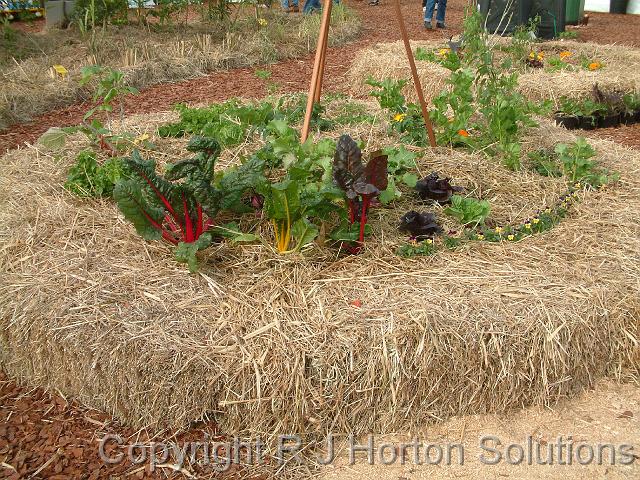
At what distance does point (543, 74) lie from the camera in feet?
24.2

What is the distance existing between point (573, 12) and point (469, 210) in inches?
432

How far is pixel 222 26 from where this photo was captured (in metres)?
10.1

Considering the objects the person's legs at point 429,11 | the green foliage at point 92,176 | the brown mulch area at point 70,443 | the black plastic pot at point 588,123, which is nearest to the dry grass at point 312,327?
the brown mulch area at point 70,443

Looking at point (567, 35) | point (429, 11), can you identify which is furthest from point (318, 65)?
point (429, 11)

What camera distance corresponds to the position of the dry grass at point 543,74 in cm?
682

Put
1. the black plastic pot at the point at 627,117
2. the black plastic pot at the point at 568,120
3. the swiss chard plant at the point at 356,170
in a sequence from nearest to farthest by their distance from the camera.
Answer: the swiss chard plant at the point at 356,170 → the black plastic pot at the point at 568,120 → the black plastic pot at the point at 627,117

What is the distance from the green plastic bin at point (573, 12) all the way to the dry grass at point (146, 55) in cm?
473

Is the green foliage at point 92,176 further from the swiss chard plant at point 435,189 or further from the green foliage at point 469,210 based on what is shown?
the green foliage at point 469,210

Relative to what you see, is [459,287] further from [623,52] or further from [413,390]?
[623,52]

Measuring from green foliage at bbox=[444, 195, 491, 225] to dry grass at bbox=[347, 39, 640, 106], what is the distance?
142 inches

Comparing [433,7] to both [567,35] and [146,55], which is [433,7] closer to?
[567,35]

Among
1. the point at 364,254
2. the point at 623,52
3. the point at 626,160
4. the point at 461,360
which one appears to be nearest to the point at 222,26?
the point at 623,52

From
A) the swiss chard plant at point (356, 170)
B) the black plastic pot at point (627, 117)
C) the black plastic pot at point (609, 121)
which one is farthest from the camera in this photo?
the black plastic pot at point (627, 117)

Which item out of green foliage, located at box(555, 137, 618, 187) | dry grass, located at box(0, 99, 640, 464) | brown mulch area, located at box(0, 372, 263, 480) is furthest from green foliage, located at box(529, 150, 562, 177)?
brown mulch area, located at box(0, 372, 263, 480)
